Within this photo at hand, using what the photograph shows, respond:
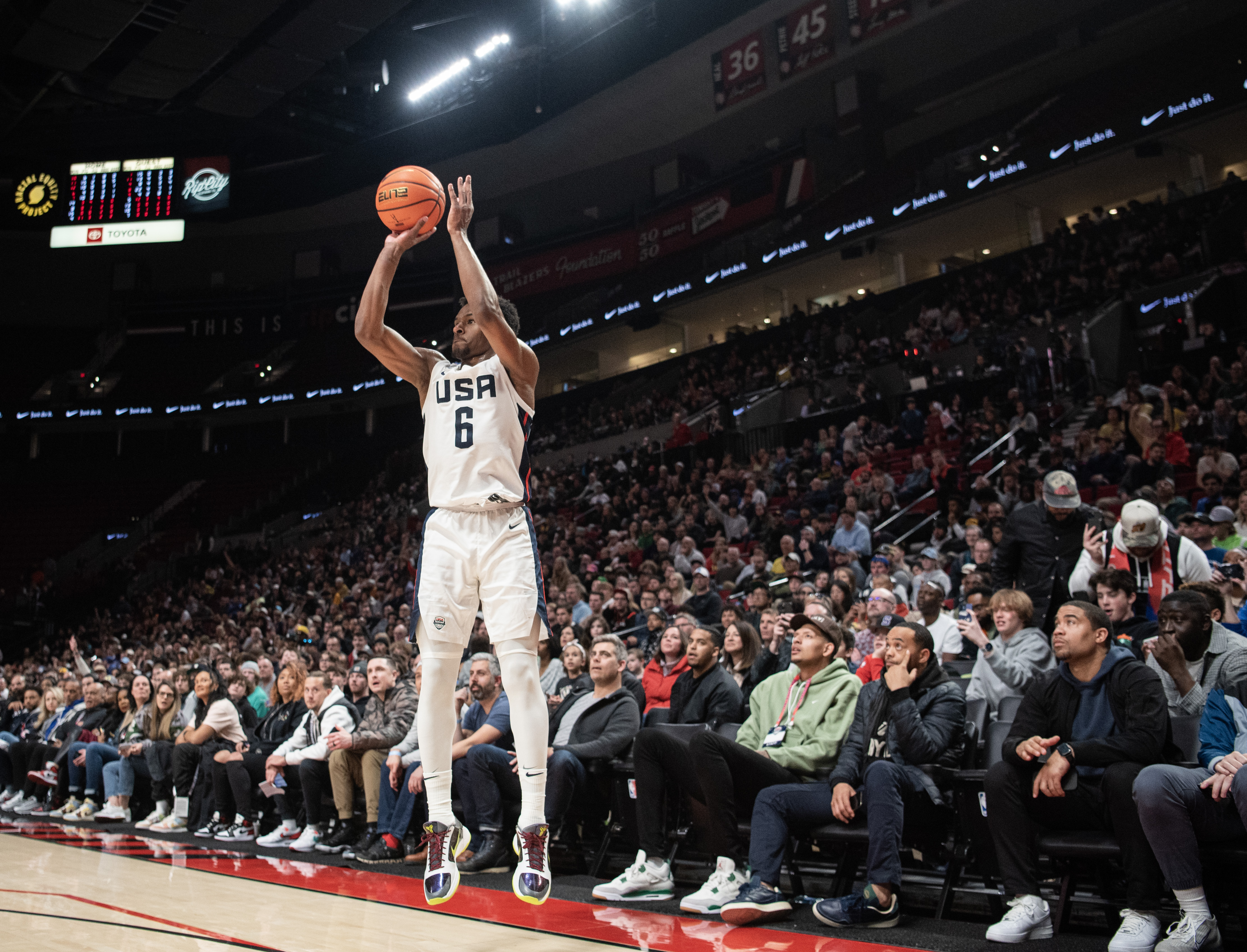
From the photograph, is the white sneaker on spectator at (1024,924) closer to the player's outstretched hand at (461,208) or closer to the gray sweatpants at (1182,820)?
the gray sweatpants at (1182,820)

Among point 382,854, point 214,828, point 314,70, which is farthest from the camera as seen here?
point 314,70

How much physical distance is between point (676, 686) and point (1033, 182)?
663 inches

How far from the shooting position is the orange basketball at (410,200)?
3537 mm

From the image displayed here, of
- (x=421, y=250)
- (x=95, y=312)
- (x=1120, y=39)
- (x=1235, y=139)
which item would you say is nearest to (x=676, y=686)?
(x=1235, y=139)

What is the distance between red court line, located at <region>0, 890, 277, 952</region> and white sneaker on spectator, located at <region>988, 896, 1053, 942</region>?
2392 mm

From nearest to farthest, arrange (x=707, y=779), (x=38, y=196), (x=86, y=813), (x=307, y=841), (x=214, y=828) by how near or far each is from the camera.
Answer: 1. (x=707, y=779)
2. (x=307, y=841)
3. (x=214, y=828)
4. (x=86, y=813)
5. (x=38, y=196)

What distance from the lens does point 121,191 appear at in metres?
24.6

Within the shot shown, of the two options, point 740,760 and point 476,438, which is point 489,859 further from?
point 476,438

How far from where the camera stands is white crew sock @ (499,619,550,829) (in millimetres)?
3422

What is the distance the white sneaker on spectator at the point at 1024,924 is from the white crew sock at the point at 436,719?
1887 millimetres

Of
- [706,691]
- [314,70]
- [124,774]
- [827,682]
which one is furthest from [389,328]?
[314,70]

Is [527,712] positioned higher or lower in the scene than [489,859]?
higher

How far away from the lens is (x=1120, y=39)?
19172 mm

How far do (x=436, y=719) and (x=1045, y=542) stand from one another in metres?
4.05
